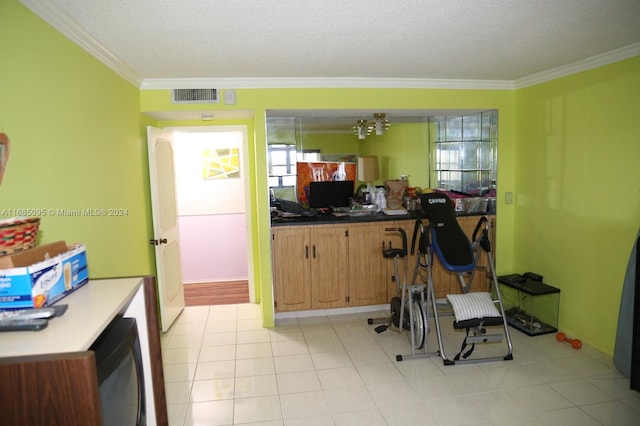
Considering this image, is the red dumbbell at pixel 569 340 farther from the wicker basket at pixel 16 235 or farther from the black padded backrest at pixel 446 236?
the wicker basket at pixel 16 235

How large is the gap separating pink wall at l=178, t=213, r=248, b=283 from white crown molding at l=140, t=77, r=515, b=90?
8.20 feet

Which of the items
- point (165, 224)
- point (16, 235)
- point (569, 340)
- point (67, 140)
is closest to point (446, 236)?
point (569, 340)

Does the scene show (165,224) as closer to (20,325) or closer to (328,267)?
(328,267)

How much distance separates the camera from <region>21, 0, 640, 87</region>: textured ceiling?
2.21 meters

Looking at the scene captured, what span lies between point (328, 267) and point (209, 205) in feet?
8.05

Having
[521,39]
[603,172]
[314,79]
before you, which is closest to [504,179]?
[603,172]

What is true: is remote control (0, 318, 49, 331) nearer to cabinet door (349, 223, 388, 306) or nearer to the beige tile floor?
the beige tile floor

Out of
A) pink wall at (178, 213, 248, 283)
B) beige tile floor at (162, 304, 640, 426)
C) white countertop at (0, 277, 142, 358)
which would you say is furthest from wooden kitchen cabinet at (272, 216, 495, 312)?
white countertop at (0, 277, 142, 358)

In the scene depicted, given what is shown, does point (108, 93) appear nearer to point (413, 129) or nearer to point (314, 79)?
point (314, 79)

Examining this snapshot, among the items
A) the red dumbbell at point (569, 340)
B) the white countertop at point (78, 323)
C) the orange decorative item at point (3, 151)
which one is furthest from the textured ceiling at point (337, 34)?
the red dumbbell at point (569, 340)

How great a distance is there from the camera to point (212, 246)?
236 inches

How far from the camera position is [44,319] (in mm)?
1314

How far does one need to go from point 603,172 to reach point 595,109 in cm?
53

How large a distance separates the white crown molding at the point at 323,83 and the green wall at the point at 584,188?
583 millimetres
